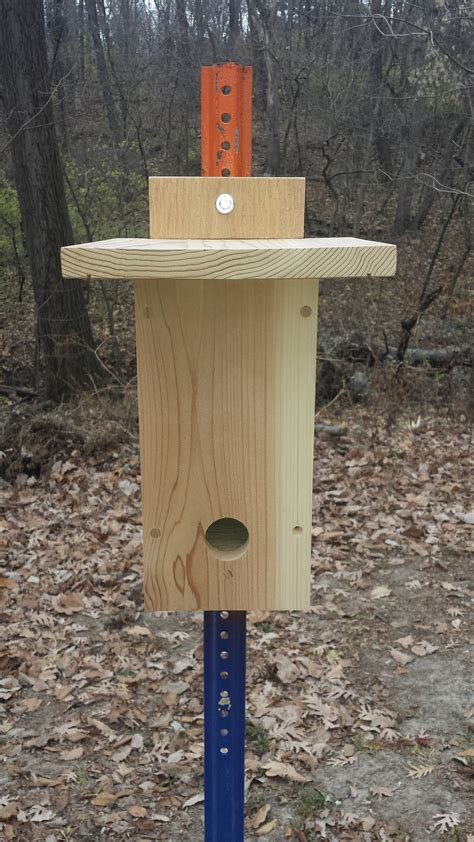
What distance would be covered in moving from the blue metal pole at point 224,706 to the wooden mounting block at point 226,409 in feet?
0.42

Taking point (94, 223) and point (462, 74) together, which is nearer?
point (462, 74)

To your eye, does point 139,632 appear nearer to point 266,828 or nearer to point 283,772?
point 283,772

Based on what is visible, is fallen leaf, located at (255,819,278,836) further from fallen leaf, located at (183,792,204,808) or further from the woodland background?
fallen leaf, located at (183,792,204,808)

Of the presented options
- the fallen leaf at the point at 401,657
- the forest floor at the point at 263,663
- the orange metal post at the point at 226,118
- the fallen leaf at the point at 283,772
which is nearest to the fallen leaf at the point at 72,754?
the forest floor at the point at 263,663

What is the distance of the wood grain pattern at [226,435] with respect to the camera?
169 cm

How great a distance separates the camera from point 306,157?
45.0 feet

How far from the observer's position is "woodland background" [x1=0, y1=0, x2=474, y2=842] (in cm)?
293

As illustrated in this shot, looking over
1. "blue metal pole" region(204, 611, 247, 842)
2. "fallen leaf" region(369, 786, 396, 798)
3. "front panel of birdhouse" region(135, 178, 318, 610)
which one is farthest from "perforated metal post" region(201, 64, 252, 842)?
"fallen leaf" region(369, 786, 396, 798)

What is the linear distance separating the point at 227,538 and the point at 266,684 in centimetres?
180

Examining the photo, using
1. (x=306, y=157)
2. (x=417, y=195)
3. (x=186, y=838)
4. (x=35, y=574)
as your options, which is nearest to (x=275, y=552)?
(x=186, y=838)

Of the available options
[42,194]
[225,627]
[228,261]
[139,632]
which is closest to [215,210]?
[228,261]

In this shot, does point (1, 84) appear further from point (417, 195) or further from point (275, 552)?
point (417, 195)

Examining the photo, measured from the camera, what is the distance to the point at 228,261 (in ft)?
4.69

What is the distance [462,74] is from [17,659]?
7.22 meters
